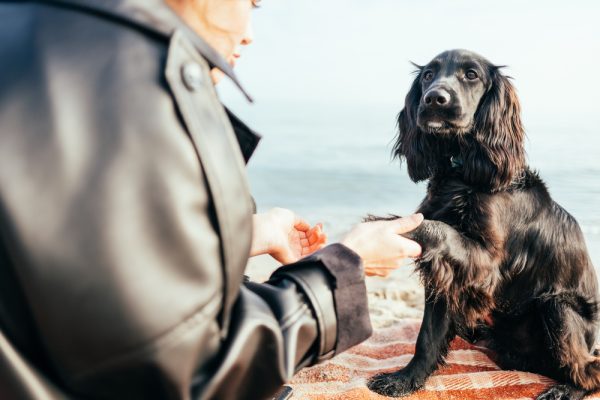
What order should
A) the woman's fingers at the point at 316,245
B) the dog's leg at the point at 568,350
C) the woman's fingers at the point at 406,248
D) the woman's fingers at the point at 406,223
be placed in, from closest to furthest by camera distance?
the woman's fingers at the point at 406,248
the woman's fingers at the point at 406,223
the woman's fingers at the point at 316,245
the dog's leg at the point at 568,350

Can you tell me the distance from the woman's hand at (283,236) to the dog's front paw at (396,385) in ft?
2.71

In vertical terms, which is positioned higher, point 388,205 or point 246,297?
point 246,297

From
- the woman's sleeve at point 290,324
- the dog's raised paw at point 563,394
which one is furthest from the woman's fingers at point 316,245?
the dog's raised paw at point 563,394

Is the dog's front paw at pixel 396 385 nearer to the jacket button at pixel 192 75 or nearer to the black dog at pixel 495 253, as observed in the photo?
the black dog at pixel 495 253

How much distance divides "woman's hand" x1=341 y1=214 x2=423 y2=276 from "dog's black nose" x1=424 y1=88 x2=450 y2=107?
896 millimetres

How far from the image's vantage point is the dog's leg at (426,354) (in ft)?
9.14

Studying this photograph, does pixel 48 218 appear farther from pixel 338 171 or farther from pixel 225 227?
pixel 338 171

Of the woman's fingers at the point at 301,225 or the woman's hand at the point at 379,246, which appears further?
the woman's fingers at the point at 301,225

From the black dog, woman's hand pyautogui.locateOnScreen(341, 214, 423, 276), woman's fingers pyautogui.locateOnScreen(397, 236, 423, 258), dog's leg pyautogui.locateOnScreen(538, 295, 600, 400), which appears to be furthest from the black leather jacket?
dog's leg pyautogui.locateOnScreen(538, 295, 600, 400)

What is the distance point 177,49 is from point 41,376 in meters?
0.65

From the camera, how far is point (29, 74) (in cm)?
89

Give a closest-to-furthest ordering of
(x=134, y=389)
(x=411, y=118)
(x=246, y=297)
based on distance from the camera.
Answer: (x=134, y=389)
(x=246, y=297)
(x=411, y=118)

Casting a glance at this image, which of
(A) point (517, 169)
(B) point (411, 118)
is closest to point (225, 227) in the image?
(A) point (517, 169)

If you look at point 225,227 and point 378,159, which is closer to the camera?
point 225,227
